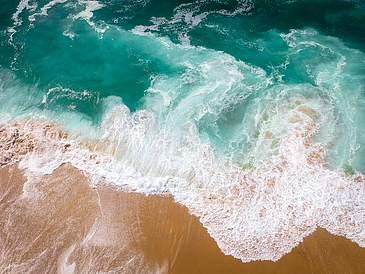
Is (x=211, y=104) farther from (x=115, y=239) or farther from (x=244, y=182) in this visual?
(x=115, y=239)

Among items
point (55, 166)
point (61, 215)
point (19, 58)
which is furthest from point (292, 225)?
point (19, 58)

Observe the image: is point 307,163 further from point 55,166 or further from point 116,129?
point 55,166

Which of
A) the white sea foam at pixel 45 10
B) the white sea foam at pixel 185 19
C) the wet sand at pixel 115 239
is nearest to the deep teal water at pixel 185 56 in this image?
the white sea foam at pixel 185 19

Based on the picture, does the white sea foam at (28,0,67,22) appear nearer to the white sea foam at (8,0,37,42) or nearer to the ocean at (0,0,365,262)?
the ocean at (0,0,365,262)

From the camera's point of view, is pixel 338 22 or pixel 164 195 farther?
pixel 338 22

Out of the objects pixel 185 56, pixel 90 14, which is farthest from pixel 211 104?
pixel 90 14

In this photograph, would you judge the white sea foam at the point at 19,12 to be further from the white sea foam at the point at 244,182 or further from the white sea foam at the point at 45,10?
the white sea foam at the point at 244,182

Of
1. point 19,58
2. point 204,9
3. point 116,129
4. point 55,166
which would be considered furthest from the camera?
point 204,9
